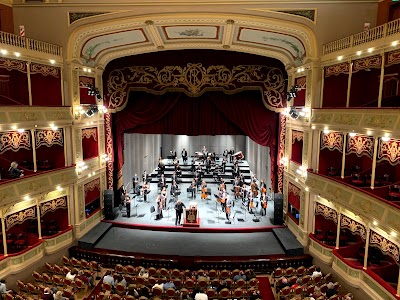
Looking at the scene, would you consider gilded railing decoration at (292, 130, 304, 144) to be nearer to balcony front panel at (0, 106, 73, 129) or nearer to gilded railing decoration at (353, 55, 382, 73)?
gilded railing decoration at (353, 55, 382, 73)

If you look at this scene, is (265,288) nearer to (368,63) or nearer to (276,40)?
(368,63)

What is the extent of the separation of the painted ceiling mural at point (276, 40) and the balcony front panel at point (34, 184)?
9303 millimetres

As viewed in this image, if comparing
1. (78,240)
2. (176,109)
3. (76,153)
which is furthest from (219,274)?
(176,109)

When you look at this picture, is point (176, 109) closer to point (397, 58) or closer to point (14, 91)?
point (14, 91)

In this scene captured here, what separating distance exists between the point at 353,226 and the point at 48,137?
11.9m

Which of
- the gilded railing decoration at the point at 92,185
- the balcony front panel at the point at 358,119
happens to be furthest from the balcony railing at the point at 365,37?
the gilded railing decoration at the point at 92,185

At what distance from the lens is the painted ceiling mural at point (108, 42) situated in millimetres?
13952

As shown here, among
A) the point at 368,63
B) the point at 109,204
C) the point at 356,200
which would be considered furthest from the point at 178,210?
the point at 368,63

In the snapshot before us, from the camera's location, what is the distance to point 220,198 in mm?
16562

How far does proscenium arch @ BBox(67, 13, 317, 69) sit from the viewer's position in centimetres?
Result: 1254

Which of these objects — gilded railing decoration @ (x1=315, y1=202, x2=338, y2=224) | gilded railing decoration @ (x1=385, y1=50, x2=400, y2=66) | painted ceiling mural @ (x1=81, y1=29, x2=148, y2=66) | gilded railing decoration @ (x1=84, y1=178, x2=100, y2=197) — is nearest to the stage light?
gilded railing decoration @ (x1=315, y1=202, x2=338, y2=224)

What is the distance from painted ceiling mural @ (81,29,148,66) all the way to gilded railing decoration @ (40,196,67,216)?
20.3 ft

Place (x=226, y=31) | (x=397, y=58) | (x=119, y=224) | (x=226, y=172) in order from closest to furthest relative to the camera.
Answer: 1. (x=397, y=58)
2. (x=226, y=31)
3. (x=119, y=224)
4. (x=226, y=172)

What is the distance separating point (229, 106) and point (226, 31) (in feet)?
13.7
